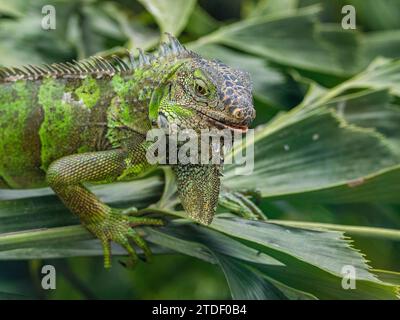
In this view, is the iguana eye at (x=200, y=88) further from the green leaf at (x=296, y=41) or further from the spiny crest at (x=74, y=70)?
the green leaf at (x=296, y=41)

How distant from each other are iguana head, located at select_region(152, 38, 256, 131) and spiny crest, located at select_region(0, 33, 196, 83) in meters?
0.15

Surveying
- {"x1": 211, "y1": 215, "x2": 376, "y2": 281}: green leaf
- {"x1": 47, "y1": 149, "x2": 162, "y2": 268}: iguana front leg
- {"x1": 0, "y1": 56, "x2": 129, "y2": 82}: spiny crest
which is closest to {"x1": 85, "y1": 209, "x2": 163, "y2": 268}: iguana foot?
{"x1": 47, "y1": 149, "x2": 162, "y2": 268}: iguana front leg

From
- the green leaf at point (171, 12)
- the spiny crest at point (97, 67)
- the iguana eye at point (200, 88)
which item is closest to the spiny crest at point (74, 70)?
the spiny crest at point (97, 67)

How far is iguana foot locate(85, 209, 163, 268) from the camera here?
8.25 ft

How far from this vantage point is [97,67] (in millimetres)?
2727

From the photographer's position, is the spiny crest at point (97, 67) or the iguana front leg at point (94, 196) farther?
the spiny crest at point (97, 67)

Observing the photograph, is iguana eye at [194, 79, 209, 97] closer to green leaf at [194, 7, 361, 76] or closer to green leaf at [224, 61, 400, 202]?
green leaf at [224, 61, 400, 202]

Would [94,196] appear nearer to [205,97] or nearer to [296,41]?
[205,97]

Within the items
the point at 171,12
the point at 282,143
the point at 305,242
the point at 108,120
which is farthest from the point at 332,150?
the point at 171,12

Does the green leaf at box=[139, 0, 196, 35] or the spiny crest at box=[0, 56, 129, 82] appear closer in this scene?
the spiny crest at box=[0, 56, 129, 82]

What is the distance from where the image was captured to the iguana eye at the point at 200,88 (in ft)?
7.57

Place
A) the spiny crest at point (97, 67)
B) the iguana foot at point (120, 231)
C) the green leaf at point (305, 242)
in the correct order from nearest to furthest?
the green leaf at point (305, 242), the iguana foot at point (120, 231), the spiny crest at point (97, 67)

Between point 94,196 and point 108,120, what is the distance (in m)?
0.32
